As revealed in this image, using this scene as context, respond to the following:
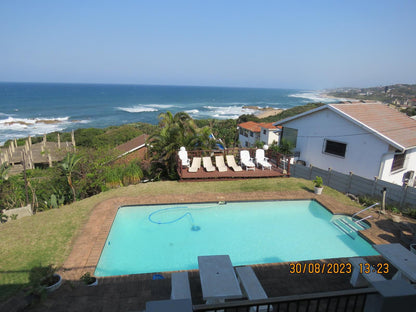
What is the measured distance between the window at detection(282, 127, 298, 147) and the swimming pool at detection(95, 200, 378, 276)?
9.06 m

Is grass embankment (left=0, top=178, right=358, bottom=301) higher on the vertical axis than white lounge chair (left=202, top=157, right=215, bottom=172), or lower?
lower

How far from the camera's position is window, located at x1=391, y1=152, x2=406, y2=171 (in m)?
14.6

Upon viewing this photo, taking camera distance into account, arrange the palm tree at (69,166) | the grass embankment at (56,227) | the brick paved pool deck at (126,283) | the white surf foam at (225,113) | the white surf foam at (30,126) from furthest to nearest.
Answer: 1. the white surf foam at (225,113)
2. the white surf foam at (30,126)
3. the palm tree at (69,166)
4. the grass embankment at (56,227)
5. the brick paved pool deck at (126,283)

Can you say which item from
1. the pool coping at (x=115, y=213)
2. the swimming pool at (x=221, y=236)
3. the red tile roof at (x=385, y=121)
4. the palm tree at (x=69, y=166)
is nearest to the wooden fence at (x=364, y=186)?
the pool coping at (x=115, y=213)

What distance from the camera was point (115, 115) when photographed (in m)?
81.7

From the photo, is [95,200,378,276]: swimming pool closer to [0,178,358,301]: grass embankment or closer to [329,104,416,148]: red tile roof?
[0,178,358,301]: grass embankment

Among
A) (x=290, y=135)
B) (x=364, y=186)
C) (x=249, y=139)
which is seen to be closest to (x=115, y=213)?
(x=364, y=186)

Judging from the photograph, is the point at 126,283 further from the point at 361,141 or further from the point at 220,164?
the point at 361,141

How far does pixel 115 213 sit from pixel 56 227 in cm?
185

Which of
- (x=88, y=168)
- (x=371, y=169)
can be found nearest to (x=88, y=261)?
(x=88, y=168)

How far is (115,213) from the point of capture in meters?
9.18

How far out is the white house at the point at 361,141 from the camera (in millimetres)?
13961

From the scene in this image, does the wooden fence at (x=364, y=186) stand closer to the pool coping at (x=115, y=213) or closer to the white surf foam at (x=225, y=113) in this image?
the pool coping at (x=115, y=213)

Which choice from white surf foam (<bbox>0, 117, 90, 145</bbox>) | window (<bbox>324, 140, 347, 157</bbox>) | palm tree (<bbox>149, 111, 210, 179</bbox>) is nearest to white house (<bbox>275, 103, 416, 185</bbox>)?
window (<bbox>324, 140, 347, 157</bbox>)
